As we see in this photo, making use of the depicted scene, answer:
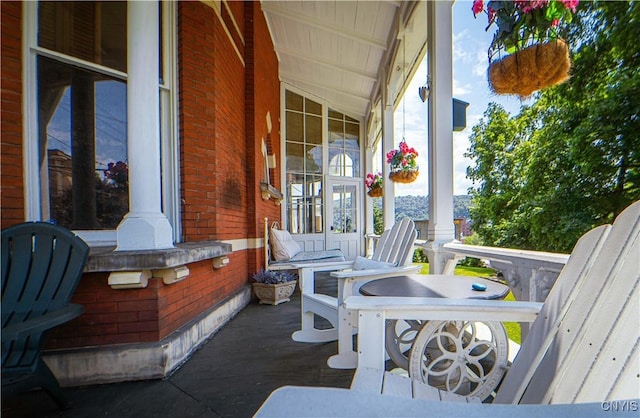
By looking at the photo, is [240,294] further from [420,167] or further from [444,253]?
[420,167]

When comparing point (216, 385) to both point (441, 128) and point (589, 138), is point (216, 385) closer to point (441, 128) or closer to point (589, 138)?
point (441, 128)

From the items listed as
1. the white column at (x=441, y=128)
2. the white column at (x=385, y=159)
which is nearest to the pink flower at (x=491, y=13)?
the white column at (x=441, y=128)

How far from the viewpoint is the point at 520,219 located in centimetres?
872

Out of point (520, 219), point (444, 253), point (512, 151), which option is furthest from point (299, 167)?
point (512, 151)

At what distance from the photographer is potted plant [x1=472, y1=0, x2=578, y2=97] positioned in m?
1.43

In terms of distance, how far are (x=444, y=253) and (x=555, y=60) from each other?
1628 mm

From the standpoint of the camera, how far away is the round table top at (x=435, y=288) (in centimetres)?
137

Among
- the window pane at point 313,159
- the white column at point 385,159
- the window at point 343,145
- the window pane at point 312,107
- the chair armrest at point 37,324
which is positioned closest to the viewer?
the chair armrest at point 37,324

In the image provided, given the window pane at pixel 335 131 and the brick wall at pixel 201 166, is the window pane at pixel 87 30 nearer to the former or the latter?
the brick wall at pixel 201 166

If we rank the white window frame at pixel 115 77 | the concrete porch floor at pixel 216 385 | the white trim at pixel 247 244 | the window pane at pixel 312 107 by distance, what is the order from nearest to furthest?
the concrete porch floor at pixel 216 385, the white window frame at pixel 115 77, the white trim at pixel 247 244, the window pane at pixel 312 107

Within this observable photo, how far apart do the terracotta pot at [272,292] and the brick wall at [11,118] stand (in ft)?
7.55

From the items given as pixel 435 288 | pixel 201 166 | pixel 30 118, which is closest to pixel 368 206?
pixel 201 166

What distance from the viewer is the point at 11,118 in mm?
1754

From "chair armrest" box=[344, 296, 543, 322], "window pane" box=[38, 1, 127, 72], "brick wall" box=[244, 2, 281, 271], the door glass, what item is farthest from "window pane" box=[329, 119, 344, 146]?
"chair armrest" box=[344, 296, 543, 322]
